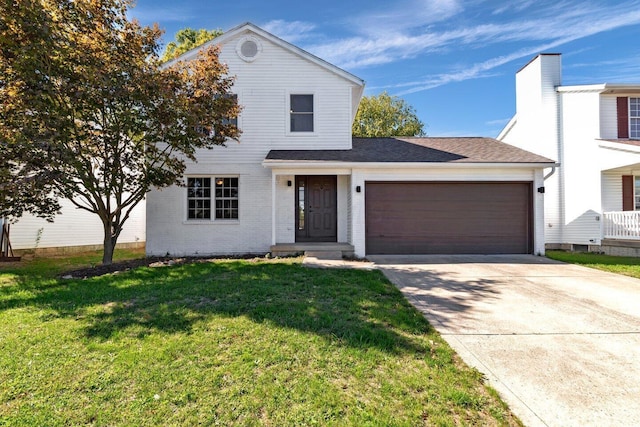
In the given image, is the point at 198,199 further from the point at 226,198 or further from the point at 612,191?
the point at 612,191

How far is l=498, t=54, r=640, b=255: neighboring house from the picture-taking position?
11.5m

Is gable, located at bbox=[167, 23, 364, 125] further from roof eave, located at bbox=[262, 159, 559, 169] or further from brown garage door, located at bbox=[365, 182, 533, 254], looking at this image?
brown garage door, located at bbox=[365, 182, 533, 254]

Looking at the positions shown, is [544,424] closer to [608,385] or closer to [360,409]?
[608,385]

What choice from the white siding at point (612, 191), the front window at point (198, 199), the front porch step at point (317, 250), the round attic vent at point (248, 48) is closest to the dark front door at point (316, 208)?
the front porch step at point (317, 250)

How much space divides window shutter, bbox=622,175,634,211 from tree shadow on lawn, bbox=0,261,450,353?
39.0ft

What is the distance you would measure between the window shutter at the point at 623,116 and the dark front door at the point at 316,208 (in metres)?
11.7

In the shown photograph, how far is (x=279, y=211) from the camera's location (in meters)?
10.5

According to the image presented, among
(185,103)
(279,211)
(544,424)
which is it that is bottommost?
(544,424)

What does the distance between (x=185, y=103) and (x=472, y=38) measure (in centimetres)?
1243

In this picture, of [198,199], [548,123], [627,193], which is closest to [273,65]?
[198,199]

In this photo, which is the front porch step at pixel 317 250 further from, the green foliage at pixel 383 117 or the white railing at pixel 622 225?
the green foliage at pixel 383 117

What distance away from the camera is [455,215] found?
9984mm

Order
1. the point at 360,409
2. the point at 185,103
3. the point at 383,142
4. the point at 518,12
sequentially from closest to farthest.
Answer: the point at 360,409 → the point at 185,103 → the point at 518,12 → the point at 383,142

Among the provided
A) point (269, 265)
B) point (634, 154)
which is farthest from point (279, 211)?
point (634, 154)
